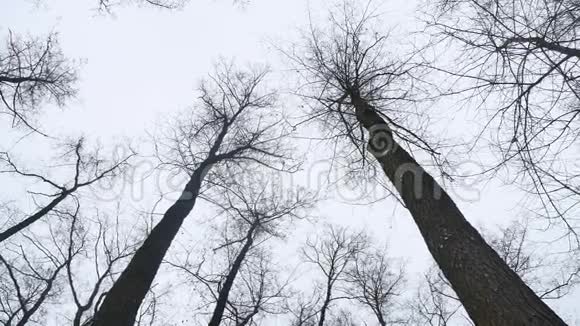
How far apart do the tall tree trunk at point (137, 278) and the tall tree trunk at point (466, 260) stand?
351cm

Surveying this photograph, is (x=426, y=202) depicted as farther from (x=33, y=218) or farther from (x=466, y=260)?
(x=33, y=218)

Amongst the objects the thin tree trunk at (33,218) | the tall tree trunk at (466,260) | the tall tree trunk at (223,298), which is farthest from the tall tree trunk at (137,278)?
the thin tree trunk at (33,218)

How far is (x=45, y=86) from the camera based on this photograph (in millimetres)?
6480

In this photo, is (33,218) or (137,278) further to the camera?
(33,218)

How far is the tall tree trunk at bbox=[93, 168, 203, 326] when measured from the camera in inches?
144

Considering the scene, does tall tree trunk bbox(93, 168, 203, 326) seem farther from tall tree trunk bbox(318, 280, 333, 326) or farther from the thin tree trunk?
tall tree trunk bbox(318, 280, 333, 326)

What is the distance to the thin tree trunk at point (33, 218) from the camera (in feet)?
22.9

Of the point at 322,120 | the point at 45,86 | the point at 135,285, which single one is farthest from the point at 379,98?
the point at 45,86

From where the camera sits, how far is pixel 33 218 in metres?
7.62

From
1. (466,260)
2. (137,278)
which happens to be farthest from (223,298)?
(466,260)

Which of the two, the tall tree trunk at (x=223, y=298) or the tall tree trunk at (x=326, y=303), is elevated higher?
the tall tree trunk at (x=326, y=303)

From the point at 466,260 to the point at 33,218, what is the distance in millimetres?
9212

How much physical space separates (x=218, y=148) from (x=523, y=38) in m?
6.51

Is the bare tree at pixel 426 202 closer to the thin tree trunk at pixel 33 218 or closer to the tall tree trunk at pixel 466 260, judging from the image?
→ the tall tree trunk at pixel 466 260
